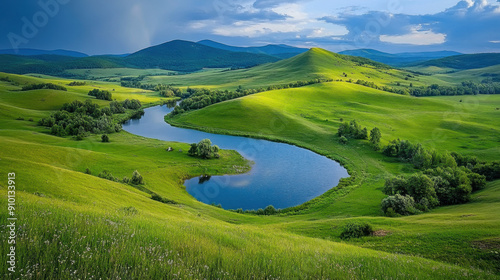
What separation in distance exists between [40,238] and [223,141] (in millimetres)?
99697

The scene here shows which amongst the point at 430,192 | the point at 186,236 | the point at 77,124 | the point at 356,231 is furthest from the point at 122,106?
the point at 186,236

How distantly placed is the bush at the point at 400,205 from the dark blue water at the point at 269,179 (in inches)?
760

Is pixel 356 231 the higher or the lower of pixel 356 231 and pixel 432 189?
the higher

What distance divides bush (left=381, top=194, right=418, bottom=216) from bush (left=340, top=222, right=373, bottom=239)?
1797cm

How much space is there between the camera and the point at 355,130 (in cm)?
10212

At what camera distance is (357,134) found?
102 metres

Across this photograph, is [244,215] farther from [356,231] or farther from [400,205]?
[400,205]

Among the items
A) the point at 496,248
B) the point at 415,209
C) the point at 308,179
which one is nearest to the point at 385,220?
the point at 415,209

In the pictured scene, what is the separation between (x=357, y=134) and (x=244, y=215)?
69461 millimetres

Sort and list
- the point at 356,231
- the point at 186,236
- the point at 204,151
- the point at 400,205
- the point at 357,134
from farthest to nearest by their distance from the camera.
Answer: the point at 357,134 < the point at 204,151 < the point at 400,205 < the point at 356,231 < the point at 186,236

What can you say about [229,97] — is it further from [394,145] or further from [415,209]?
[415,209]

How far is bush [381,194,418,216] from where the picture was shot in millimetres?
41094

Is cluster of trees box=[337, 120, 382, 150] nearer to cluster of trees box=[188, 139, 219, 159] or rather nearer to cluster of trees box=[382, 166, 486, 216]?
cluster of trees box=[382, 166, 486, 216]

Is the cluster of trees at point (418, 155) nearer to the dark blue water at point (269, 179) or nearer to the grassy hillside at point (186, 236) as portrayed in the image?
the grassy hillside at point (186, 236)
